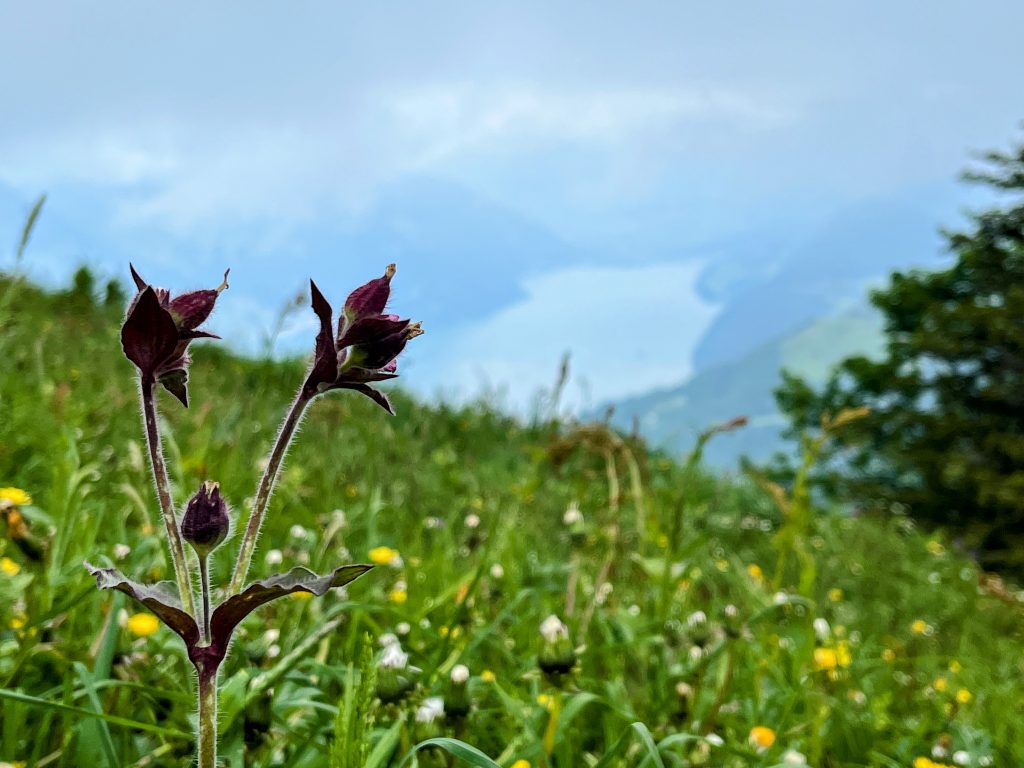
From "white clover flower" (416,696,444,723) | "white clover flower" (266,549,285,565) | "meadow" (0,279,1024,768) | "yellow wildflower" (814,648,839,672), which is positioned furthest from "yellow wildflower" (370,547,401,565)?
"yellow wildflower" (814,648,839,672)

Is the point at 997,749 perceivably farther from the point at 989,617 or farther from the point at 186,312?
the point at 989,617

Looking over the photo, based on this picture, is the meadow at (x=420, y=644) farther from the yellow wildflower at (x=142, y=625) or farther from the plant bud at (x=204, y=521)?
the plant bud at (x=204, y=521)

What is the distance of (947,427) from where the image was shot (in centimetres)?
1611

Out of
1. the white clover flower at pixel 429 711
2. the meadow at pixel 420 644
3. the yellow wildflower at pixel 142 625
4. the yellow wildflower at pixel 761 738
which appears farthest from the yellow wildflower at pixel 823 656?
the yellow wildflower at pixel 142 625

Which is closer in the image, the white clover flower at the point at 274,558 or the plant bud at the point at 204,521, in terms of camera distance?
the plant bud at the point at 204,521

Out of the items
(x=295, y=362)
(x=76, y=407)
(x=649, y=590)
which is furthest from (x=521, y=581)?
(x=295, y=362)

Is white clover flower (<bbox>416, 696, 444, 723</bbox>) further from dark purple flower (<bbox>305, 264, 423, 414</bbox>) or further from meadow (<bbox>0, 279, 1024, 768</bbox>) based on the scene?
dark purple flower (<bbox>305, 264, 423, 414</bbox>)

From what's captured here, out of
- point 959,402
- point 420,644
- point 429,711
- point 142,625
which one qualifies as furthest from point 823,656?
point 959,402

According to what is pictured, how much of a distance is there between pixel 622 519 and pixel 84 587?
440 cm

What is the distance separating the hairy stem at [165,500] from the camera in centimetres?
74

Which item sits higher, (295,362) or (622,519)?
(295,362)

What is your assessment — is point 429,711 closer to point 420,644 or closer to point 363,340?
point 420,644

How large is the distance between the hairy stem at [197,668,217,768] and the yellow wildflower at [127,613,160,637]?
901 millimetres

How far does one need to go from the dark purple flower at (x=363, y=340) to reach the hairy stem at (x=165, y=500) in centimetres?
15
